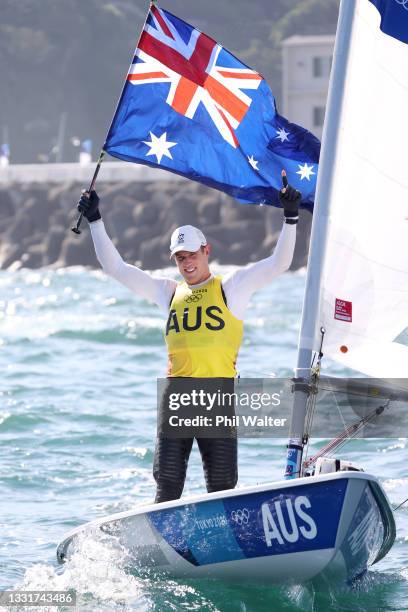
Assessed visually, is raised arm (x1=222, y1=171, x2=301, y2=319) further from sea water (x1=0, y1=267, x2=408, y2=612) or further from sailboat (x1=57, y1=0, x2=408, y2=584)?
sea water (x1=0, y1=267, x2=408, y2=612)

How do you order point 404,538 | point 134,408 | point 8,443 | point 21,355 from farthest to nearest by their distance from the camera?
point 21,355 < point 134,408 < point 8,443 < point 404,538

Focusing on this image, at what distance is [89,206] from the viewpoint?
7242 mm

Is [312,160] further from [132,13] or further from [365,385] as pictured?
[132,13]

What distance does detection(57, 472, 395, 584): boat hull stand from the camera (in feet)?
21.5

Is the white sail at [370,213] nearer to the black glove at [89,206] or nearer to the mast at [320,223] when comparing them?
the mast at [320,223]

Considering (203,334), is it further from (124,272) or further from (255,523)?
(255,523)

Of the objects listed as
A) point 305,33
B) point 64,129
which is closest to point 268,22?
point 305,33

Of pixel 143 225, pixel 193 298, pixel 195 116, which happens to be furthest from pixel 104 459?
pixel 143 225

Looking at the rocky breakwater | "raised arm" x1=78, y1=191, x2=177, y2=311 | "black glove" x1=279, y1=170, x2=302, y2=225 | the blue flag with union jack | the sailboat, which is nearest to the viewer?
the sailboat

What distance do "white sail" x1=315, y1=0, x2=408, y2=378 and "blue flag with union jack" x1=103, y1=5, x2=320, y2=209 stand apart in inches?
25.3

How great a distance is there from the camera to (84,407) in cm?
1501

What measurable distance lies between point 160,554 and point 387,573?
5.63ft

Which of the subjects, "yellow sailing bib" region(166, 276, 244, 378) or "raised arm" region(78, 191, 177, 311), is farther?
"raised arm" region(78, 191, 177, 311)

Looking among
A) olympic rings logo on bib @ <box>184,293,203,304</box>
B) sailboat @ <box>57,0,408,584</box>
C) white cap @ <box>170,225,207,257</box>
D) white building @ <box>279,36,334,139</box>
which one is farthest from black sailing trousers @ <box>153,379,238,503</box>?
white building @ <box>279,36,334,139</box>
